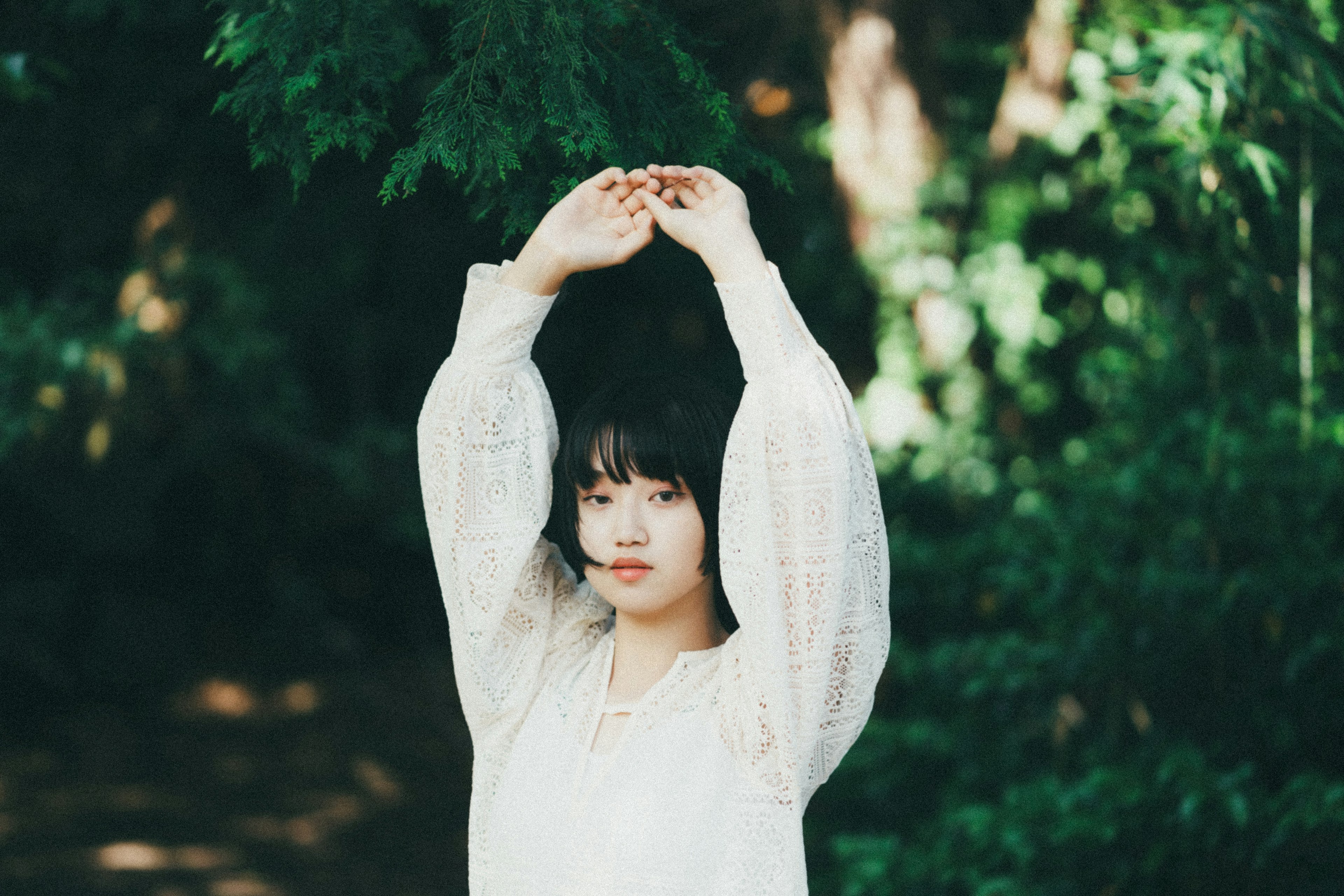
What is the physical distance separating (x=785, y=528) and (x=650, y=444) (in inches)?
8.3

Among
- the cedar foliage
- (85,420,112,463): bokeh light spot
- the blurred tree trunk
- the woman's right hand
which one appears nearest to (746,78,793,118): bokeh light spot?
the blurred tree trunk

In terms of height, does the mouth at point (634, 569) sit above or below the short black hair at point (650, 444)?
below

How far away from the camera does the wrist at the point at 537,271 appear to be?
1.35 meters

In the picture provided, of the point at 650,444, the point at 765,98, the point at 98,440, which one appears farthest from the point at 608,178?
the point at 98,440

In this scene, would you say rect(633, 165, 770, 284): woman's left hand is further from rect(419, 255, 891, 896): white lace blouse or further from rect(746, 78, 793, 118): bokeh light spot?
rect(746, 78, 793, 118): bokeh light spot

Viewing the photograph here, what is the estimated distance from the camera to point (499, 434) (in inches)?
55.1

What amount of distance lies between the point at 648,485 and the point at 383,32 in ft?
2.14

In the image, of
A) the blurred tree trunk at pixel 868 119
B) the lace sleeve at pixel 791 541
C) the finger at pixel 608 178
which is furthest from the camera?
the blurred tree trunk at pixel 868 119

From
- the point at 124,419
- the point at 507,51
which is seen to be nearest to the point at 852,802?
the point at 507,51

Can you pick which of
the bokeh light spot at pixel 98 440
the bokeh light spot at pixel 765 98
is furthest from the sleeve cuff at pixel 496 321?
the bokeh light spot at pixel 98 440

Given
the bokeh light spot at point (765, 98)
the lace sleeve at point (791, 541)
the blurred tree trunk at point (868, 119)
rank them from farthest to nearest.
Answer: the blurred tree trunk at point (868, 119) → the bokeh light spot at point (765, 98) → the lace sleeve at point (791, 541)

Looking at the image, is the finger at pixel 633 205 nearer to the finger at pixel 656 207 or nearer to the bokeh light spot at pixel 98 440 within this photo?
the finger at pixel 656 207

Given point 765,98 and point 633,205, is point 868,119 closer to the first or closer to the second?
point 765,98

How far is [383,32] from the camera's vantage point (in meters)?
1.44
